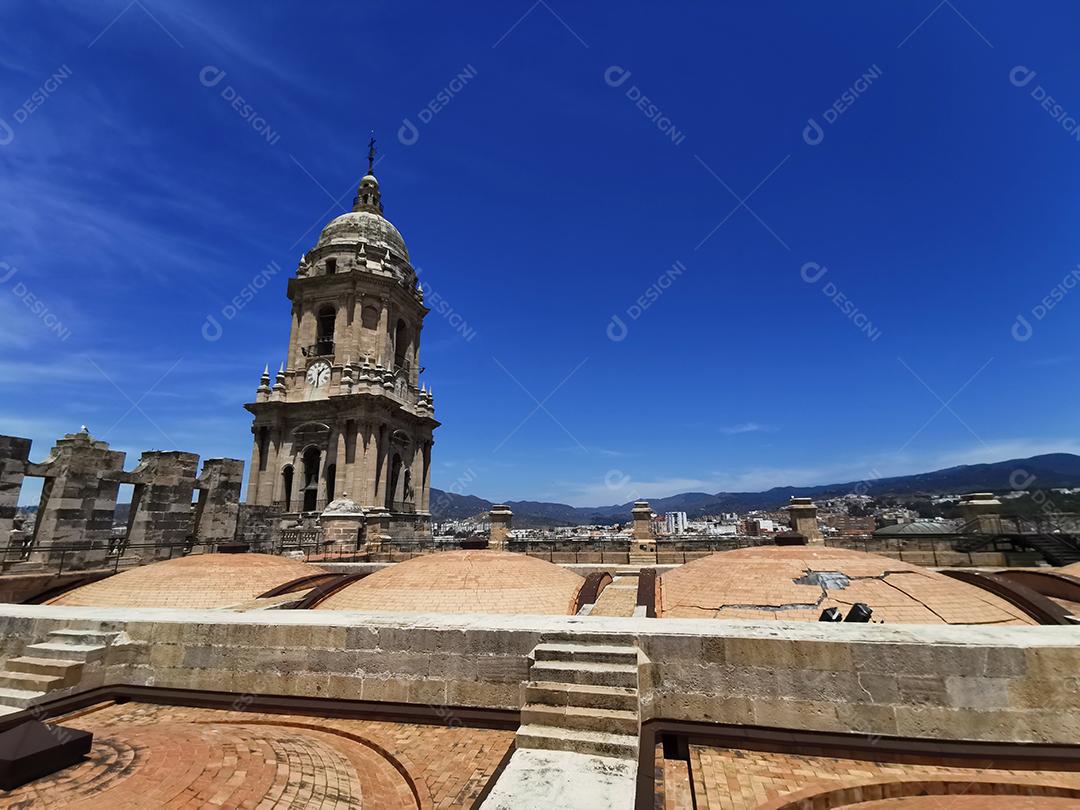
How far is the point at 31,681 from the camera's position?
5.93 meters

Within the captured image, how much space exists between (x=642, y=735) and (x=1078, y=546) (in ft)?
85.0

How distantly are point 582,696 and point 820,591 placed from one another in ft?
20.7

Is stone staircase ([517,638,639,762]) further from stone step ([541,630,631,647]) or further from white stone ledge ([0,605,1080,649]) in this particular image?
white stone ledge ([0,605,1080,649])

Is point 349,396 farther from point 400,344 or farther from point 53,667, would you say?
point 53,667

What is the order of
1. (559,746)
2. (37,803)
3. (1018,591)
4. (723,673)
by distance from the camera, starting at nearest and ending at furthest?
(37,803) < (559,746) < (723,673) < (1018,591)

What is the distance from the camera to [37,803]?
11.5 feet

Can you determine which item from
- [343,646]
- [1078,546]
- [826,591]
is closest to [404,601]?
[343,646]

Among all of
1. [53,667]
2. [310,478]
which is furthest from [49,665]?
[310,478]

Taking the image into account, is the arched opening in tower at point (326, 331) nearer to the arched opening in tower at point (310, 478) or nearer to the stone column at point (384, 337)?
the stone column at point (384, 337)

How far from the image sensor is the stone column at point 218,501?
2077 centimetres

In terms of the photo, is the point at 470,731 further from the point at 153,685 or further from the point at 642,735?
the point at 153,685

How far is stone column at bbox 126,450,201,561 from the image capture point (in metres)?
18.1

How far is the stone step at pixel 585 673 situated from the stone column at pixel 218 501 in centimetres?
1955

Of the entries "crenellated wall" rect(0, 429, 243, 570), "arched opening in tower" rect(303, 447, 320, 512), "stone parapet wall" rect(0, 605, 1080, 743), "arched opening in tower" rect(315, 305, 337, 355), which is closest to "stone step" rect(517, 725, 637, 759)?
"stone parapet wall" rect(0, 605, 1080, 743)
